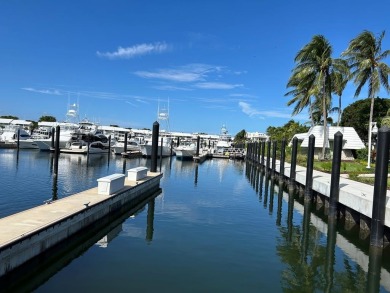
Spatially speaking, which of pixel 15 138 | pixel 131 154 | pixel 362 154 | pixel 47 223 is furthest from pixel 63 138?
pixel 47 223

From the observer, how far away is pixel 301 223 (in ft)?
56.7

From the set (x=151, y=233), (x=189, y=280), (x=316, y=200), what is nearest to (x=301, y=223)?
(x=316, y=200)

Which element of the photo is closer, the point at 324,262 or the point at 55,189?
the point at 324,262

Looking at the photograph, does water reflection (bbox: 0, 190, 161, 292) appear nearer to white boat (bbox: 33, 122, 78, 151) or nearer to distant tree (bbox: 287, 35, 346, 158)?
distant tree (bbox: 287, 35, 346, 158)

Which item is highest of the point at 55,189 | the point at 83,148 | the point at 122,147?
the point at 122,147

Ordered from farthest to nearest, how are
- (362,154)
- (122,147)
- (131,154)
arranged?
1. (122,147)
2. (131,154)
3. (362,154)

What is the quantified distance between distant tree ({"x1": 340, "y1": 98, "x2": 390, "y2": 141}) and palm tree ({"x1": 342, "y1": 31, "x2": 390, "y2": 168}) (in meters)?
33.6

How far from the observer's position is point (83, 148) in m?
60.4

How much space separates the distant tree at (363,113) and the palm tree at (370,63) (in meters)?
33.6

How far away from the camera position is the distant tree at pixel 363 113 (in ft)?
221

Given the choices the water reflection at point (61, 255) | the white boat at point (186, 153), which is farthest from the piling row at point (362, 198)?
the white boat at point (186, 153)

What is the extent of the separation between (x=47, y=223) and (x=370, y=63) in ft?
107

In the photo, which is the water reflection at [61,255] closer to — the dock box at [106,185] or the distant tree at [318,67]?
the dock box at [106,185]

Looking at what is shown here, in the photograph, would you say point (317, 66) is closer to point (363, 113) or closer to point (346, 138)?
point (346, 138)
